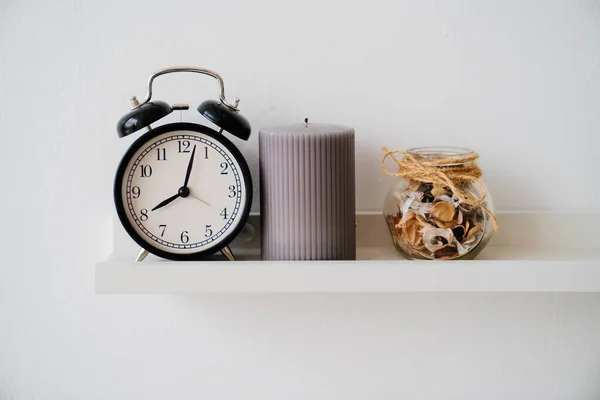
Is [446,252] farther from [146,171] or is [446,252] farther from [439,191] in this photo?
[146,171]

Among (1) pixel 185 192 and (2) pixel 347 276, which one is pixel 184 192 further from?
(2) pixel 347 276

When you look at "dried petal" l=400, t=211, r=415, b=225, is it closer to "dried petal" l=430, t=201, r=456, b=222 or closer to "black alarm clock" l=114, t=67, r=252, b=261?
"dried petal" l=430, t=201, r=456, b=222

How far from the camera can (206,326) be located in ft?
2.20

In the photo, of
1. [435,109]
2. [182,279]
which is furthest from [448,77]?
[182,279]

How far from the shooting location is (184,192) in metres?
→ 0.58

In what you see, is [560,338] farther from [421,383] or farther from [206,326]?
[206,326]

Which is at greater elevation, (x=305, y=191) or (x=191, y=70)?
(x=191, y=70)

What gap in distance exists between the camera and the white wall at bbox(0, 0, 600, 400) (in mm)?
642

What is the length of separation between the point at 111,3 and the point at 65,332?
335mm

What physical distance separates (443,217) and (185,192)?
0.23m

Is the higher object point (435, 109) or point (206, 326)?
point (435, 109)

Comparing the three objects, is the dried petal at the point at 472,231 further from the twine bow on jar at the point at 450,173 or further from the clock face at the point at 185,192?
the clock face at the point at 185,192

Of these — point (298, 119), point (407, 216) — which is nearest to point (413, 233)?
point (407, 216)

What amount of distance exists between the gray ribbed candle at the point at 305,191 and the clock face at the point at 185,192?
0.09 ft
